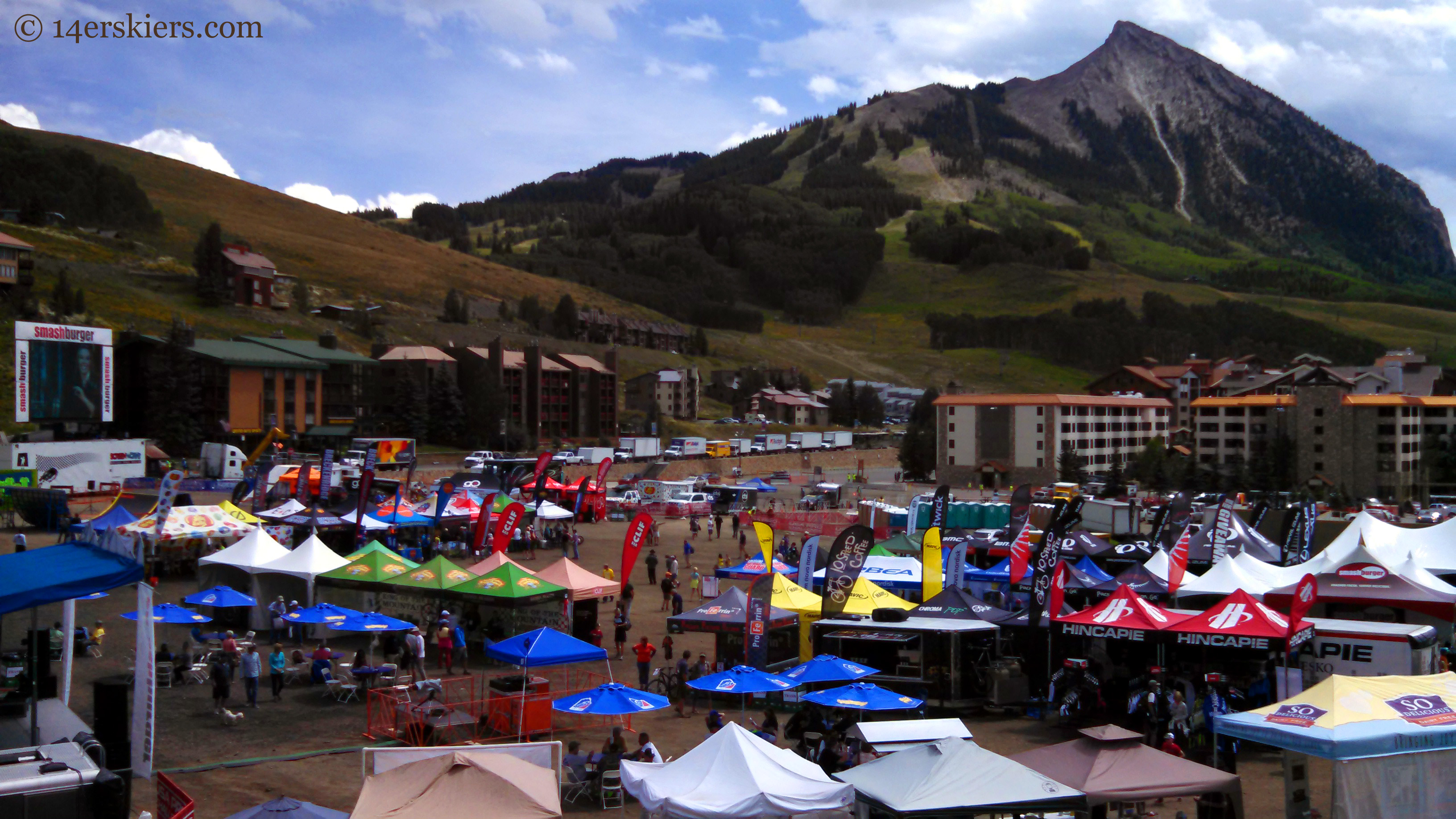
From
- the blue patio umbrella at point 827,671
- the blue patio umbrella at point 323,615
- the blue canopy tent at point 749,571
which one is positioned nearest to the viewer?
the blue patio umbrella at point 827,671

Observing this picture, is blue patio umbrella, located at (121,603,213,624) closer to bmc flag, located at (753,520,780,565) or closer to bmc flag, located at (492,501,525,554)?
bmc flag, located at (492,501,525,554)

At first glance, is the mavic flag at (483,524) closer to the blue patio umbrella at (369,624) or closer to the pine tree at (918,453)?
the blue patio umbrella at (369,624)

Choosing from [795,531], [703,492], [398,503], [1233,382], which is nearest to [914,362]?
[1233,382]

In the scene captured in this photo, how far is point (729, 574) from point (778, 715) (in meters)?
9.10

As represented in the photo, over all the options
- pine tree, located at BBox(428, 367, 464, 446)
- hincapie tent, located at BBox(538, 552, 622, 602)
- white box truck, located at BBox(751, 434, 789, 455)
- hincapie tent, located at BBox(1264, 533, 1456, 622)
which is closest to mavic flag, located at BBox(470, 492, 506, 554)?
hincapie tent, located at BBox(538, 552, 622, 602)

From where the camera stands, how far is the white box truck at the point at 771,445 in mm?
88875

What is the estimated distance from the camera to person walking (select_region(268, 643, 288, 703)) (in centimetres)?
1693

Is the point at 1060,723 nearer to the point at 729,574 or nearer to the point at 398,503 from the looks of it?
the point at 729,574

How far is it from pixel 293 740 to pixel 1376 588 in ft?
59.7

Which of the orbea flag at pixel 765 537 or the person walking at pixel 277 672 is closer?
the person walking at pixel 277 672

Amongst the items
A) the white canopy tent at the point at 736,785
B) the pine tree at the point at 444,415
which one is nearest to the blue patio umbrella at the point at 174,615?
the white canopy tent at the point at 736,785

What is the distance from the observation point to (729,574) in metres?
26.2

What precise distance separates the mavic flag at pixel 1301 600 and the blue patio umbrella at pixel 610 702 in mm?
8609

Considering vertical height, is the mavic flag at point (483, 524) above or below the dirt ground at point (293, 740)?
above
